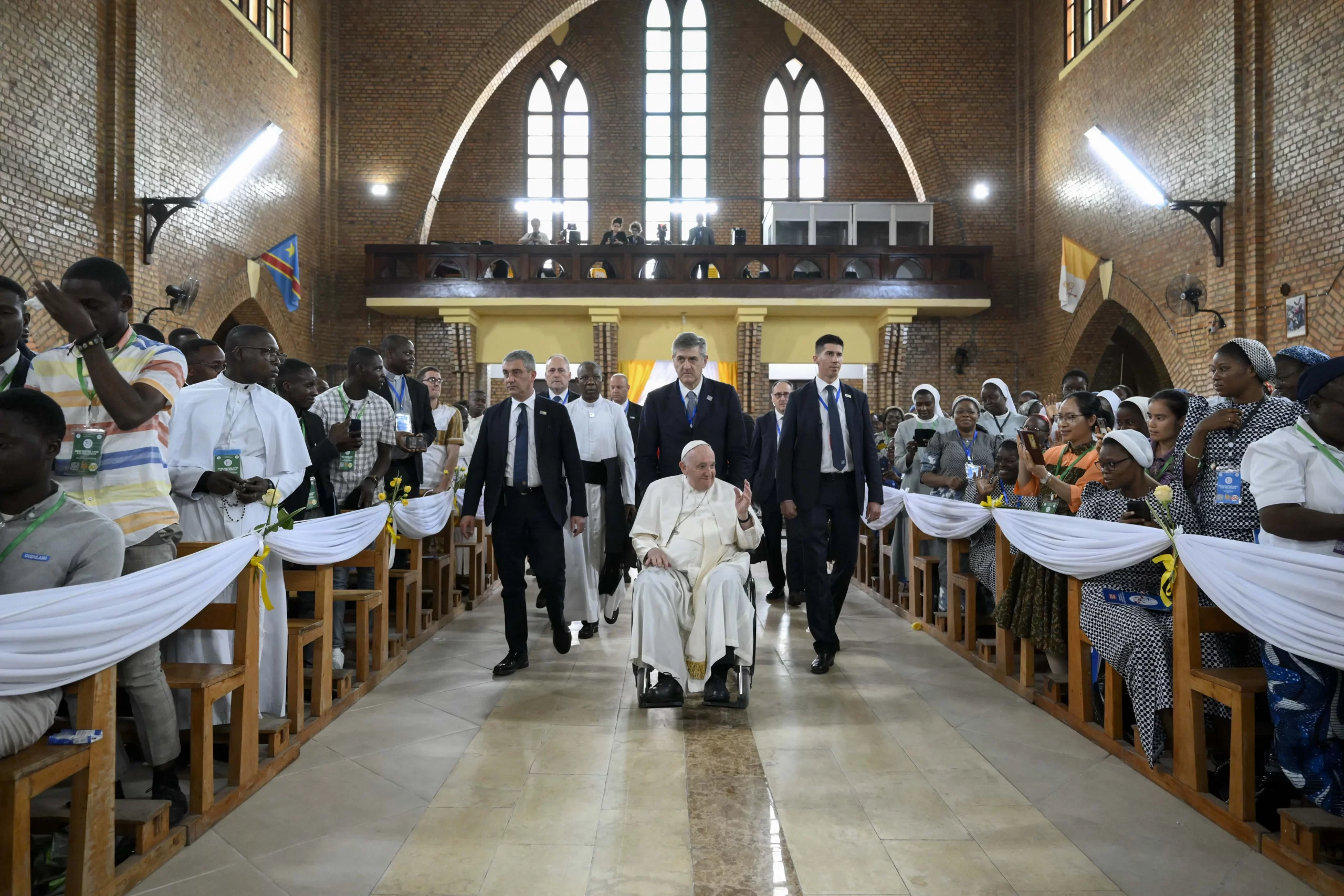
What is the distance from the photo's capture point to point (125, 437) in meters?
3.02

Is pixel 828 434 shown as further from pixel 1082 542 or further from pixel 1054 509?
pixel 1082 542

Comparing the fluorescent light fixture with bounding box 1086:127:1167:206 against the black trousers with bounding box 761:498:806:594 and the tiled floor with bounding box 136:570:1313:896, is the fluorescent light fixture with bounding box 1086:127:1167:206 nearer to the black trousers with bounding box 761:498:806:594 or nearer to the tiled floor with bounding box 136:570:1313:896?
the black trousers with bounding box 761:498:806:594

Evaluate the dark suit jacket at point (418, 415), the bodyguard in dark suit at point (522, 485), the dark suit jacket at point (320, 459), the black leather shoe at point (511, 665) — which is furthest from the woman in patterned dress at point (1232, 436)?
the dark suit jacket at point (418, 415)

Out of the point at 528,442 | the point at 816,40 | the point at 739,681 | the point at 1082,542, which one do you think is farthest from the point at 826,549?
the point at 816,40

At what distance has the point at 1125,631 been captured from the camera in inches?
146

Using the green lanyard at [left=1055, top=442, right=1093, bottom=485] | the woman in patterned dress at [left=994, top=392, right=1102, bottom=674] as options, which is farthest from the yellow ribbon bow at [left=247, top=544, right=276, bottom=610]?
the green lanyard at [left=1055, top=442, right=1093, bottom=485]

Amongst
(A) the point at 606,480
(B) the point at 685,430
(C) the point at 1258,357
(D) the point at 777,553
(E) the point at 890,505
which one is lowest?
(D) the point at 777,553

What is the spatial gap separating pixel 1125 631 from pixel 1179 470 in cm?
86

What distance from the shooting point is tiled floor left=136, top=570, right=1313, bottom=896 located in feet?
8.98

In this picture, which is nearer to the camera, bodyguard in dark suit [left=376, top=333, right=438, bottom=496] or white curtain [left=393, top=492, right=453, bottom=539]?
white curtain [left=393, top=492, right=453, bottom=539]

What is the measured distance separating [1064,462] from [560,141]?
1739cm

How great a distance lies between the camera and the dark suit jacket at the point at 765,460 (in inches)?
276

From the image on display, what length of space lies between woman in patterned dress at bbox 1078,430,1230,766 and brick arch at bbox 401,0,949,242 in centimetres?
1311

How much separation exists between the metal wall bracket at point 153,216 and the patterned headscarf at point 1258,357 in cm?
1026
